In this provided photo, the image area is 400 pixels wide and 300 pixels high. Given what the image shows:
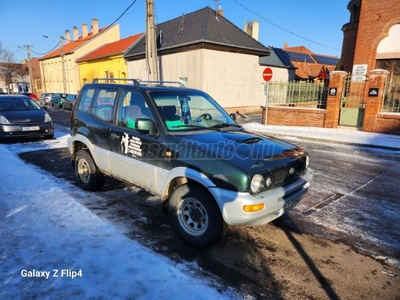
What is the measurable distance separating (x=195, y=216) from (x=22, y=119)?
8666mm

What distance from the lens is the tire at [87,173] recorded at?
188 inches

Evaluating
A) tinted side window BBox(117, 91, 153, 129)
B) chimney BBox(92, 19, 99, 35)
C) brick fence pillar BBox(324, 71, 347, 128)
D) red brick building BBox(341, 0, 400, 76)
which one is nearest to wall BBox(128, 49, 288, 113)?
red brick building BBox(341, 0, 400, 76)

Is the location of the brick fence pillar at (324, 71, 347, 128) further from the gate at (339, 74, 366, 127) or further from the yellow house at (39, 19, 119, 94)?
the yellow house at (39, 19, 119, 94)

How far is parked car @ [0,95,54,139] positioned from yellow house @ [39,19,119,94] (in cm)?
3013

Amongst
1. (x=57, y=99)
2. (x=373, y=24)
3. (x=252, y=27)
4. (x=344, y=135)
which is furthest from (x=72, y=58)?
(x=344, y=135)

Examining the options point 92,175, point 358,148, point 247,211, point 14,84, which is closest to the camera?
point 247,211

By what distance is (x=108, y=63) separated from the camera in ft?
107

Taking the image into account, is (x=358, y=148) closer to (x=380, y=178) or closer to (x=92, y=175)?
(x=380, y=178)

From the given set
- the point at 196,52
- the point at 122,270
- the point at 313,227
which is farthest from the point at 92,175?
the point at 196,52

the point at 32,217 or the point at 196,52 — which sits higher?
the point at 196,52

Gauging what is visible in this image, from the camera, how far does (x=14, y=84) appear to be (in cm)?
6888

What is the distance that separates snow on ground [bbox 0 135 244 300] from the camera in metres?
2.50

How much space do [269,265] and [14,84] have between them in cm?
8357

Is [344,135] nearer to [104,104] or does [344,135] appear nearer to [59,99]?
[104,104]
